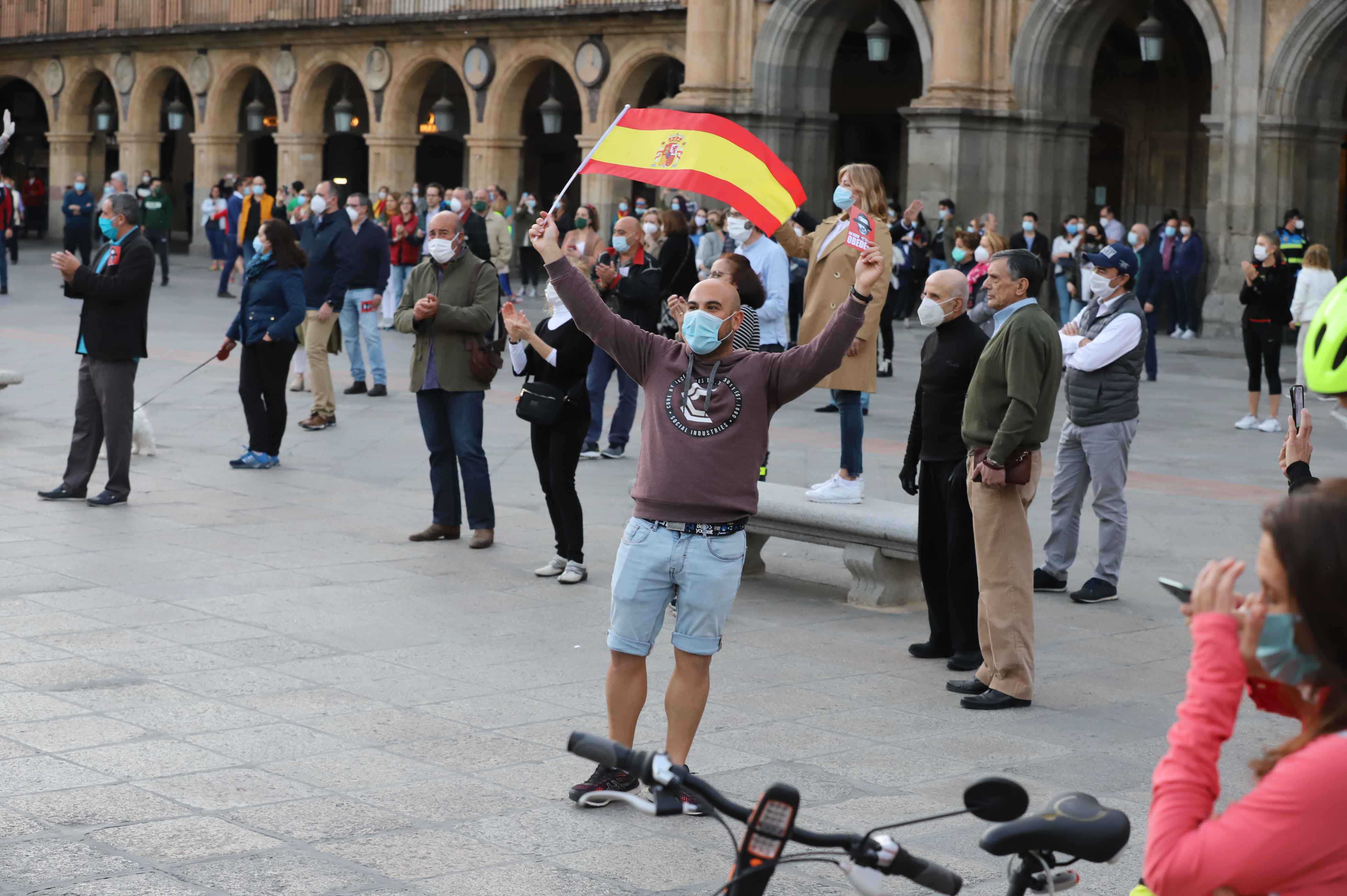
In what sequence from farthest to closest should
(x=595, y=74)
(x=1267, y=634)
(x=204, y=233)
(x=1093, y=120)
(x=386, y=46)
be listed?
(x=204, y=233) < (x=386, y=46) < (x=595, y=74) < (x=1093, y=120) < (x=1267, y=634)

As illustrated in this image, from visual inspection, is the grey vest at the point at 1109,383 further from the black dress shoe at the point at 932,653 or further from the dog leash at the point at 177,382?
the dog leash at the point at 177,382

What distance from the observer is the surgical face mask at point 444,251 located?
927cm

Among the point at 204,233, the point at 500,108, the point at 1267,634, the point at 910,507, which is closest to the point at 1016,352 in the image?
the point at 910,507

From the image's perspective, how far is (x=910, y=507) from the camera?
28.1ft

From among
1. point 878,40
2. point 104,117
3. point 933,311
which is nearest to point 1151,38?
point 878,40

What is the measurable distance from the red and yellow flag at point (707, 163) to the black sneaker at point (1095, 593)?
9.73ft

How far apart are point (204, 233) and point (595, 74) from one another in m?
10.7

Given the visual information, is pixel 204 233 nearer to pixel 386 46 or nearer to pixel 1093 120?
pixel 386 46

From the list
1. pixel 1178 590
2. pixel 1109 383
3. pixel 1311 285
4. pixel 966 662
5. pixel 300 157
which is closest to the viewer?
pixel 1178 590

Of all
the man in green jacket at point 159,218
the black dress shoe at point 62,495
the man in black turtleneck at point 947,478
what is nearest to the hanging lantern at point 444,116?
the man in green jacket at point 159,218

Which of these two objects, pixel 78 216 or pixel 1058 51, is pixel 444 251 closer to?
pixel 1058 51

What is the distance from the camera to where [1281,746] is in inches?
90.9

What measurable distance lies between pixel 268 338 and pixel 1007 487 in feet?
21.0

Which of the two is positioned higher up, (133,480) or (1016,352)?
(1016,352)
